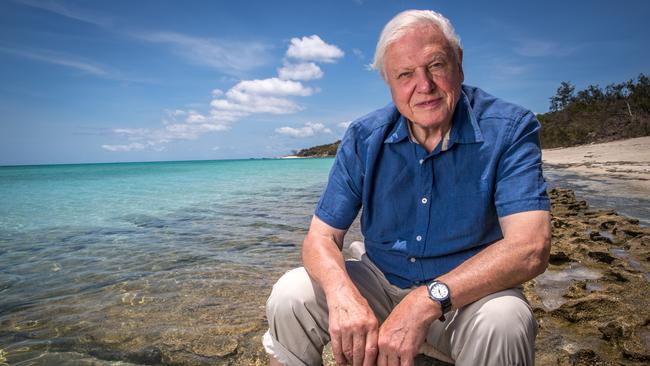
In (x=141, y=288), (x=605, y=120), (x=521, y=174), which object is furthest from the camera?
(x=605, y=120)

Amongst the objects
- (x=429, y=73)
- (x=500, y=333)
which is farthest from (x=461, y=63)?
(x=500, y=333)

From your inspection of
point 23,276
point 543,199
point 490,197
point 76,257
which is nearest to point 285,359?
point 490,197

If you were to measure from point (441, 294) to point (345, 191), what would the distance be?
34.3 inches

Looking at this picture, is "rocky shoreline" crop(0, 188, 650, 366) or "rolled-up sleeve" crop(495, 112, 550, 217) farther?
"rocky shoreline" crop(0, 188, 650, 366)

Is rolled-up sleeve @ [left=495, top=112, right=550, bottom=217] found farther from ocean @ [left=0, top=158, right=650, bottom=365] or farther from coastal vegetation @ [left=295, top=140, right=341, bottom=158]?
coastal vegetation @ [left=295, top=140, right=341, bottom=158]

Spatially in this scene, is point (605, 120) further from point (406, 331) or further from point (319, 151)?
point (319, 151)

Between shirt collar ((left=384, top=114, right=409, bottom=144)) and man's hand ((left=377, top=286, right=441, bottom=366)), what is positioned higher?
shirt collar ((left=384, top=114, right=409, bottom=144))

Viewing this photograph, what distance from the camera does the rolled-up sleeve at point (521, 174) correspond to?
1827 millimetres

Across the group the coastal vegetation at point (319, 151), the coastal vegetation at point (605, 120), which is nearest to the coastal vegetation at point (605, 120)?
the coastal vegetation at point (605, 120)

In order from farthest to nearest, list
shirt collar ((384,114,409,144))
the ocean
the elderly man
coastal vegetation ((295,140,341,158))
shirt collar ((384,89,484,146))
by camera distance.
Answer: coastal vegetation ((295,140,341,158))
the ocean
shirt collar ((384,114,409,144))
shirt collar ((384,89,484,146))
the elderly man

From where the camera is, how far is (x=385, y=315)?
7.47 feet

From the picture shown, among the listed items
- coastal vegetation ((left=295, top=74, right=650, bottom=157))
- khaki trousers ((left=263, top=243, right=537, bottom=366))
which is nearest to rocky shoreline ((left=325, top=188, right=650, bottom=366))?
khaki trousers ((left=263, top=243, right=537, bottom=366))

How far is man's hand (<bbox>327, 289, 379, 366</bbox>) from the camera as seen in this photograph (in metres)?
1.70

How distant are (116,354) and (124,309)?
3.54 feet
